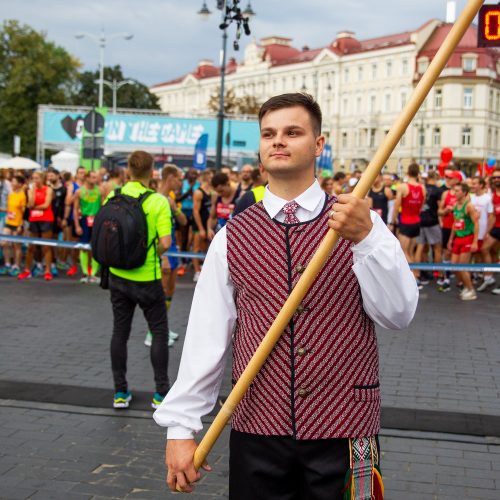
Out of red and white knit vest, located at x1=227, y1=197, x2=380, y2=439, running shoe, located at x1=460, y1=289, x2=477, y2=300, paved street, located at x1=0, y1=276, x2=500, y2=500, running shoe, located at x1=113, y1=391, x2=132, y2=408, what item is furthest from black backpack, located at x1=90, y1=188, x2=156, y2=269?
running shoe, located at x1=460, y1=289, x2=477, y2=300

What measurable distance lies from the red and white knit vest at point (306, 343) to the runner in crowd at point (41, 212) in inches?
463

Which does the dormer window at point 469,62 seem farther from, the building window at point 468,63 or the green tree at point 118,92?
the green tree at point 118,92

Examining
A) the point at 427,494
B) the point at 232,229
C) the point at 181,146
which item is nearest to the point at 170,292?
the point at 427,494

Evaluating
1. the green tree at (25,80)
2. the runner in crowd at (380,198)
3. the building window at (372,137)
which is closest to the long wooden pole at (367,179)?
the runner in crowd at (380,198)

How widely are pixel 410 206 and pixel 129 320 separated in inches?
315

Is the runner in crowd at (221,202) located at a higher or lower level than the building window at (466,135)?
lower

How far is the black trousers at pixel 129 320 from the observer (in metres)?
6.15

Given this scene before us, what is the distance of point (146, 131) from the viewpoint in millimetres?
35031

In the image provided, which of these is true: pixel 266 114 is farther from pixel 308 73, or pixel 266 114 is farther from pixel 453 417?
pixel 308 73

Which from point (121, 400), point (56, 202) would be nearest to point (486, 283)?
point (56, 202)

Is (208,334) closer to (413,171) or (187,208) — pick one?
(413,171)

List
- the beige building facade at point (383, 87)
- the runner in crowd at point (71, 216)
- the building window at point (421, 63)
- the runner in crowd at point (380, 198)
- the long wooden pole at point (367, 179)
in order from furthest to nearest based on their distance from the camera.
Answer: the building window at point (421, 63)
the beige building facade at point (383, 87)
the runner in crowd at point (71, 216)
the runner in crowd at point (380, 198)
the long wooden pole at point (367, 179)

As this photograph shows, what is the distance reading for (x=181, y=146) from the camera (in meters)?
35.1

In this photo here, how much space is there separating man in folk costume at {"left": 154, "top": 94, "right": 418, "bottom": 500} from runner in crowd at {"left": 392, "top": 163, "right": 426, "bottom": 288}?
10861mm
